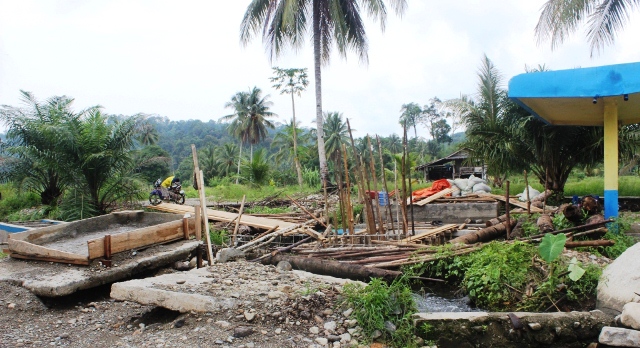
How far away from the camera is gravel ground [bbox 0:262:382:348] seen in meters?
3.97

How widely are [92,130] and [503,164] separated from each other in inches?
447

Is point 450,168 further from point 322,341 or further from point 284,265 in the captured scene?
point 322,341

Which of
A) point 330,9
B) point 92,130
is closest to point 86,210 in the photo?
point 92,130

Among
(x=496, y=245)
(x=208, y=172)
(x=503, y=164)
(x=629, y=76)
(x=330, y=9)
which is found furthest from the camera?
(x=208, y=172)

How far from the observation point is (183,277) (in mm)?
5238

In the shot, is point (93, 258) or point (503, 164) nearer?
point (93, 258)

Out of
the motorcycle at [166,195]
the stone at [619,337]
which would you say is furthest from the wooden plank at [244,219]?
the stone at [619,337]

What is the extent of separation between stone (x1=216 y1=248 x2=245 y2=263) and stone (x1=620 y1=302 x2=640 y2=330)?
208 inches

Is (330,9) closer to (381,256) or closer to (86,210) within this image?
(86,210)

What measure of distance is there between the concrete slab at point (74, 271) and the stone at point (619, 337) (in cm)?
533

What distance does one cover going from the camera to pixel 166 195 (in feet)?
49.1

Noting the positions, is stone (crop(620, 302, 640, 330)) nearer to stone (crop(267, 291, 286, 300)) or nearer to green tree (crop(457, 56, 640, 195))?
stone (crop(267, 291, 286, 300))

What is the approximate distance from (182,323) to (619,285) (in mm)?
4371

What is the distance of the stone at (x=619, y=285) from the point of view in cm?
450
